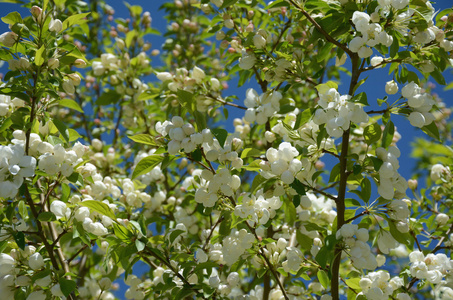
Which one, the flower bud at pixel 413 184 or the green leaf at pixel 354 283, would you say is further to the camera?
the flower bud at pixel 413 184

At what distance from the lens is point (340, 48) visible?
6.59 ft

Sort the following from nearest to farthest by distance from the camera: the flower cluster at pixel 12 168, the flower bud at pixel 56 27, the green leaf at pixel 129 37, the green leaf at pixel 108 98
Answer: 1. the flower cluster at pixel 12 168
2. the flower bud at pixel 56 27
3. the green leaf at pixel 108 98
4. the green leaf at pixel 129 37

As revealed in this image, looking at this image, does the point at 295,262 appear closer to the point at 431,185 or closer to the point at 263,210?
the point at 263,210

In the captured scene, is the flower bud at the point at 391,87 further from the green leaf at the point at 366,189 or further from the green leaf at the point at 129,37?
the green leaf at the point at 129,37

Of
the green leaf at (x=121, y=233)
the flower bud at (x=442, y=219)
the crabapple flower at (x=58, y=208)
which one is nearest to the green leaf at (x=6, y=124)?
the crabapple flower at (x=58, y=208)

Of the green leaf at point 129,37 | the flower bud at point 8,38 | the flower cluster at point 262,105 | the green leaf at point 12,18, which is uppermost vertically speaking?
the green leaf at point 12,18

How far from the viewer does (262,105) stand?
2162mm

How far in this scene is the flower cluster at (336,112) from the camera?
1.61 m

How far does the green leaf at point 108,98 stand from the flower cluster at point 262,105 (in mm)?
1393

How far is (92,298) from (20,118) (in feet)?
5.72

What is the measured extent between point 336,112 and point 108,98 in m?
2.06

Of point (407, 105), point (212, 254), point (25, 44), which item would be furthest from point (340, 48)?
point (25, 44)

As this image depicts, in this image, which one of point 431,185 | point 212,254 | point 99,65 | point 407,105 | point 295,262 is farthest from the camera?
point 99,65

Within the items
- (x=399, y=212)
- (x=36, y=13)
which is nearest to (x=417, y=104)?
(x=399, y=212)
